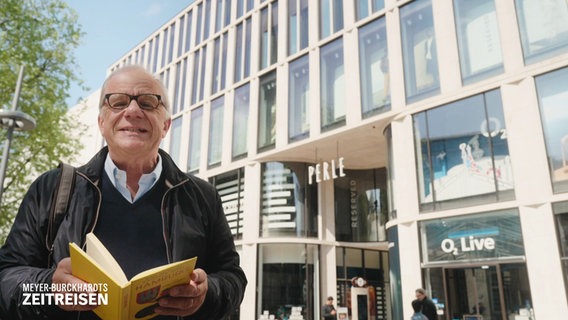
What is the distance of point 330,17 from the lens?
742 inches

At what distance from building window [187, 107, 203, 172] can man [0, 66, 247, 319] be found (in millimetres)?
22607

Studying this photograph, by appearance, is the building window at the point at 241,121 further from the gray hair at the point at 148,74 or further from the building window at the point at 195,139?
the gray hair at the point at 148,74

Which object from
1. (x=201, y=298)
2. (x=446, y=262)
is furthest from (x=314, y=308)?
(x=201, y=298)

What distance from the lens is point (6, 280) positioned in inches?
57.2

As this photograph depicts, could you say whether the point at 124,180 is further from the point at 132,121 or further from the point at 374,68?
the point at 374,68

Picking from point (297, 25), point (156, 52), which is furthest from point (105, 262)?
point (156, 52)

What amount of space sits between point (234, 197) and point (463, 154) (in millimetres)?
11092

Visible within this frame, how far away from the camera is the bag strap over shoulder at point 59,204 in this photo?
155 cm

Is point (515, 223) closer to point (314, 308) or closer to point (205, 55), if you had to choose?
point (314, 308)

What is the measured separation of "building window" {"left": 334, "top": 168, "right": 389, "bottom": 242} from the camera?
19859 millimetres

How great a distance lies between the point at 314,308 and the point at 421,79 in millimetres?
10247

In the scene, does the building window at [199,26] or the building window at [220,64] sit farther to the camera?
the building window at [199,26]

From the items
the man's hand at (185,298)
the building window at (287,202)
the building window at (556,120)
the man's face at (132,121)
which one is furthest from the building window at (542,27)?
the man's hand at (185,298)

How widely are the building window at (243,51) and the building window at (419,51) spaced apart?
9.11 meters
